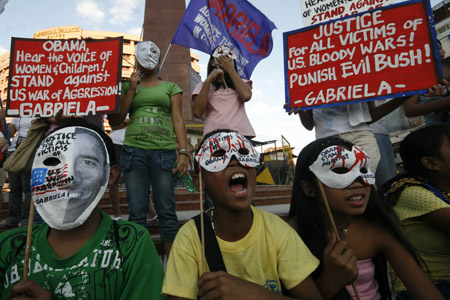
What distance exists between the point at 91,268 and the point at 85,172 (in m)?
0.49

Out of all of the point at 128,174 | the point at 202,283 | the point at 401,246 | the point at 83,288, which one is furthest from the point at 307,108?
the point at 83,288

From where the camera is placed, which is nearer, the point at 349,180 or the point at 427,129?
the point at 349,180

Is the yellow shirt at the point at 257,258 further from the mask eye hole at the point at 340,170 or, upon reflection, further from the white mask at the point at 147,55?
the white mask at the point at 147,55

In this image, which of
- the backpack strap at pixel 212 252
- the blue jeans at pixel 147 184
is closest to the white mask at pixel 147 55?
the blue jeans at pixel 147 184

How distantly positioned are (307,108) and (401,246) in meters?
1.82

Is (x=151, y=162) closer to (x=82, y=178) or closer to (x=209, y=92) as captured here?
(x=209, y=92)

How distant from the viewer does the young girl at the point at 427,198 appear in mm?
2057

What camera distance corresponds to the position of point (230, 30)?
449 cm

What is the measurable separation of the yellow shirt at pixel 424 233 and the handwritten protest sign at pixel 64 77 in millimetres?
2778

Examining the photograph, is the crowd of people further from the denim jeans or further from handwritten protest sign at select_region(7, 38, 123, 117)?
the denim jeans

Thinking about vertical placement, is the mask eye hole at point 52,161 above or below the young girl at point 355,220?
above

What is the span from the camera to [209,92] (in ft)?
11.2

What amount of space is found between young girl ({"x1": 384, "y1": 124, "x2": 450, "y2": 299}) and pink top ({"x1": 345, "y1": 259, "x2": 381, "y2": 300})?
0.26m

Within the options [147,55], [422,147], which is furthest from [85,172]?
[422,147]
